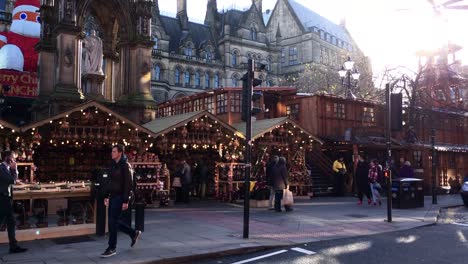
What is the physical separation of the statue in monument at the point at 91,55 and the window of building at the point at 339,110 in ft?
41.9

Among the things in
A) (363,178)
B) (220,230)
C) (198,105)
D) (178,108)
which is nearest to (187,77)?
(178,108)

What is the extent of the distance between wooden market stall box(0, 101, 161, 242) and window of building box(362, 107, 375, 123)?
14.8 metres

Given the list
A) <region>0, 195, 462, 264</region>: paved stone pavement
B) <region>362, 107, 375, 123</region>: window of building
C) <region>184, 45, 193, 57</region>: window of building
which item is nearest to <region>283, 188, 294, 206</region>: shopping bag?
<region>0, 195, 462, 264</region>: paved stone pavement

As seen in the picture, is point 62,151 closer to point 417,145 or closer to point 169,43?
point 417,145

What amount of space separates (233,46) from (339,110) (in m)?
45.7

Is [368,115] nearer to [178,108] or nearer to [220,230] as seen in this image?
[178,108]

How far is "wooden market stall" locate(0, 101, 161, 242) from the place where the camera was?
9672 mm

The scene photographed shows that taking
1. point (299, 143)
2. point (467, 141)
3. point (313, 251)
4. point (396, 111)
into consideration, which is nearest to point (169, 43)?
point (467, 141)

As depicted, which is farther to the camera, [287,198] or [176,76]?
[176,76]

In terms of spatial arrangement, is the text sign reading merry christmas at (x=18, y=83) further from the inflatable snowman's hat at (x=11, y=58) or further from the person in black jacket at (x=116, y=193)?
the person in black jacket at (x=116, y=193)

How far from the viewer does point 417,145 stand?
2427cm

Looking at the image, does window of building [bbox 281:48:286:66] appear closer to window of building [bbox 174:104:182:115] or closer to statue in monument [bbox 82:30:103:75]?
window of building [bbox 174:104:182:115]

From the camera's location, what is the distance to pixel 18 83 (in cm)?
2661

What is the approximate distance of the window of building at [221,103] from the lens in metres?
24.6
